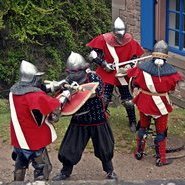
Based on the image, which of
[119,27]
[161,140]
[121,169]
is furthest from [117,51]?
[121,169]

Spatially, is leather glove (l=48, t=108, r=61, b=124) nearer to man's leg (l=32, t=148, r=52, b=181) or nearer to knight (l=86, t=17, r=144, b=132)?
man's leg (l=32, t=148, r=52, b=181)

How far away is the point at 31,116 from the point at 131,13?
475 centimetres

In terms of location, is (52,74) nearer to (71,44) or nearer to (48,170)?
(71,44)

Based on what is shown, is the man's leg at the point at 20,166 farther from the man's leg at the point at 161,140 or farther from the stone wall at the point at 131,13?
the stone wall at the point at 131,13

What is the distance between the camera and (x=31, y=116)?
18.2ft

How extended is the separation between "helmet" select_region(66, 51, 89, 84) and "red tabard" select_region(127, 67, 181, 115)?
844mm

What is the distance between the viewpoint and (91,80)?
5930 millimetres

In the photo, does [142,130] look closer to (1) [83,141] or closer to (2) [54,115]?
(1) [83,141]

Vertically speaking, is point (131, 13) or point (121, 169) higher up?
point (131, 13)

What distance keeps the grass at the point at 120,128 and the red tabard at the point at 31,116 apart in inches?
66.2

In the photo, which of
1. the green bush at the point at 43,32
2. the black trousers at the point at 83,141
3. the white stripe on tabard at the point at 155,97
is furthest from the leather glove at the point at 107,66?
the green bush at the point at 43,32

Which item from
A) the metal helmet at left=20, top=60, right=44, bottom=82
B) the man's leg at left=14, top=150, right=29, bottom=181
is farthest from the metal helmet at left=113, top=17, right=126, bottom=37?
the man's leg at left=14, top=150, right=29, bottom=181

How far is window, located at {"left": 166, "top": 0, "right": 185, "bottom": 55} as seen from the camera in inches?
348

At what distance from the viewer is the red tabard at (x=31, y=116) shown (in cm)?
542
